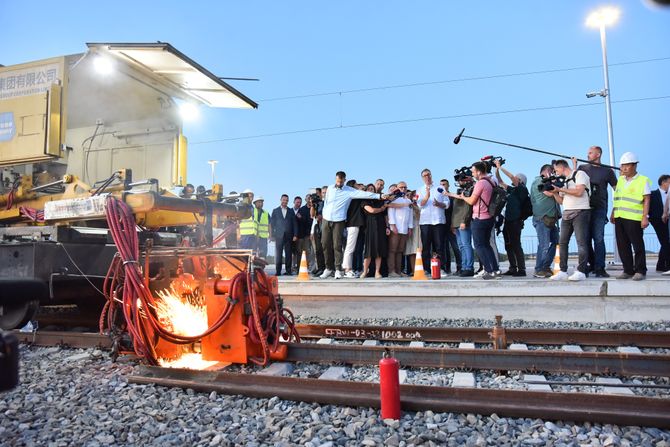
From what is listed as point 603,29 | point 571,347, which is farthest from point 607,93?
point 571,347

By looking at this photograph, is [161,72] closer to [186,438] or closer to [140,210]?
[140,210]

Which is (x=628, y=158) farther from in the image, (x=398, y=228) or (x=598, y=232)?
(x=398, y=228)

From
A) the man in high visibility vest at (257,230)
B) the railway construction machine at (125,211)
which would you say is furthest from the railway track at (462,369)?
the man in high visibility vest at (257,230)

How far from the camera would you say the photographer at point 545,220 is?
781 centimetres

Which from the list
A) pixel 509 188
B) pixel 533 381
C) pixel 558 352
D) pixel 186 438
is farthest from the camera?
pixel 509 188

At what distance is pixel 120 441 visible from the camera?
2715mm

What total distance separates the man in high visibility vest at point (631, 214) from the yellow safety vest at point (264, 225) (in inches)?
289

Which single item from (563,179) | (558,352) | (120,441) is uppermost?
(563,179)

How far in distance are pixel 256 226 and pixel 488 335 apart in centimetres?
718

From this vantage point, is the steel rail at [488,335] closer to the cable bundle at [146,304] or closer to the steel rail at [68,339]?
the cable bundle at [146,304]

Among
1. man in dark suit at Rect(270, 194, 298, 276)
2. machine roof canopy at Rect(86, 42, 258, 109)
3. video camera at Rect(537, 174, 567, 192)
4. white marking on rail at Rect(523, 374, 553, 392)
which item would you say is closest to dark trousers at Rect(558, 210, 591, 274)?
video camera at Rect(537, 174, 567, 192)

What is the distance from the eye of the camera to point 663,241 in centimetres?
845

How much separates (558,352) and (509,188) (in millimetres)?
5043

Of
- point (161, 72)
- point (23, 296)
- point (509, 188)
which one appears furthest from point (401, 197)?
point (23, 296)
